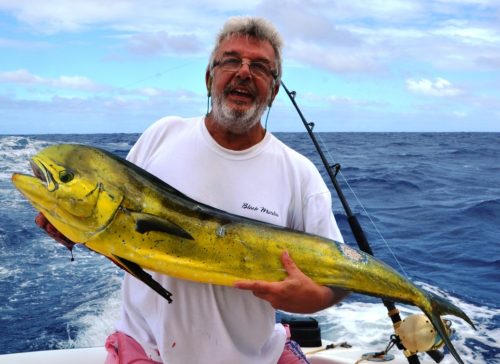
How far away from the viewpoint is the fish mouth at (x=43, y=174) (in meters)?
1.67

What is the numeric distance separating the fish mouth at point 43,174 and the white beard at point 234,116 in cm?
73

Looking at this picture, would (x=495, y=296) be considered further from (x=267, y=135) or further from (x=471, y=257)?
(x=267, y=135)

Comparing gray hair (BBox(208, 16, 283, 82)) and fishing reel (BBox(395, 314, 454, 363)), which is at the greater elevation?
gray hair (BBox(208, 16, 283, 82))

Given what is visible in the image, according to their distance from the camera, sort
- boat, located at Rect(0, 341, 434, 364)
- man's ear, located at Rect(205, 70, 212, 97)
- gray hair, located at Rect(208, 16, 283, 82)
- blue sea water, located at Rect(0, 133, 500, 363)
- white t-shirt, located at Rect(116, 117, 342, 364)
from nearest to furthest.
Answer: white t-shirt, located at Rect(116, 117, 342, 364) → gray hair, located at Rect(208, 16, 283, 82) → man's ear, located at Rect(205, 70, 212, 97) → boat, located at Rect(0, 341, 434, 364) → blue sea water, located at Rect(0, 133, 500, 363)

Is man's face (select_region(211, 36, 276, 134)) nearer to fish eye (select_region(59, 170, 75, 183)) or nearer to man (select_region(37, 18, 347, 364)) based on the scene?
man (select_region(37, 18, 347, 364))

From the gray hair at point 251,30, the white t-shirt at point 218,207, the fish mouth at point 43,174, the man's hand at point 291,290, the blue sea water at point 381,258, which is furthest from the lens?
the blue sea water at point 381,258

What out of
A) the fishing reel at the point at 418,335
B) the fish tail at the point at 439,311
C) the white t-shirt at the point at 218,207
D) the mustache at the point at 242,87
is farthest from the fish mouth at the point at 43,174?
the fishing reel at the point at 418,335

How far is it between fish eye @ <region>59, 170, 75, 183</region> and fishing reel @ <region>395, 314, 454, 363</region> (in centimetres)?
185

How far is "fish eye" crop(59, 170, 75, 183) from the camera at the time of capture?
169 cm

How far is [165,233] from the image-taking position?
1.79m

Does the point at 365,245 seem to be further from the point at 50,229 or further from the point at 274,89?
the point at 50,229

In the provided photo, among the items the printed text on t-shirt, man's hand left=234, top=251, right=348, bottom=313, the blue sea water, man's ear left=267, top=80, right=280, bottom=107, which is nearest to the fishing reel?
man's hand left=234, top=251, right=348, bottom=313

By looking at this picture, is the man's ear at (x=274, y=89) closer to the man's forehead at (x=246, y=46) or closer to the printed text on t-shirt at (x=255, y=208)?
the man's forehead at (x=246, y=46)

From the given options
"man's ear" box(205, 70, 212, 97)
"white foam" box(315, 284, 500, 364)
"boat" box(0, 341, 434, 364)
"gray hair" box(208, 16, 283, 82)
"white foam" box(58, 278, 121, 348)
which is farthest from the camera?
"white foam" box(58, 278, 121, 348)
